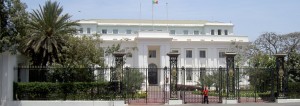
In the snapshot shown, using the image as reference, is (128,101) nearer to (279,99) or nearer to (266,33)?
(279,99)

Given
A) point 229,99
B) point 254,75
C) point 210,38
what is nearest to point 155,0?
point 210,38

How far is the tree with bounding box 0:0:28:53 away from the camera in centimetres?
2373

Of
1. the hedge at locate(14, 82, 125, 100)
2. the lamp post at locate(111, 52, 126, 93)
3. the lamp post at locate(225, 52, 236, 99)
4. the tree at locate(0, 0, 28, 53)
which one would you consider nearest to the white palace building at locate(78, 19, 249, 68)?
the lamp post at locate(225, 52, 236, 99)

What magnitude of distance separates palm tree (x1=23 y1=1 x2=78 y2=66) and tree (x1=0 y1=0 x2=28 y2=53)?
398 cm

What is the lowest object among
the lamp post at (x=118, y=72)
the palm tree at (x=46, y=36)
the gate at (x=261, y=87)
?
the gate at (x=261, y=87)

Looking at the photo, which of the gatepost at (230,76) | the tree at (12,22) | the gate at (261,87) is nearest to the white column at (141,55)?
the gate at (261,87)

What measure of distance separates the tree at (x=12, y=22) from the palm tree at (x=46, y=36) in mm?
3982

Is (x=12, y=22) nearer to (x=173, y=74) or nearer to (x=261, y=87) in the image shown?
(x=173, y=74)

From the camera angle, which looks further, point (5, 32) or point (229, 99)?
point (229, 99)

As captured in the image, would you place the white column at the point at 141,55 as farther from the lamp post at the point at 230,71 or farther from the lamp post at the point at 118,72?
the lamp post at the point at 118,72

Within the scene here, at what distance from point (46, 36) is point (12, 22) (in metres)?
5.26

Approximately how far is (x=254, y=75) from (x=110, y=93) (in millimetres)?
13494

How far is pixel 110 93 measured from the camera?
26.0m

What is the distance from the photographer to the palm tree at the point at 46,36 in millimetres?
28797
